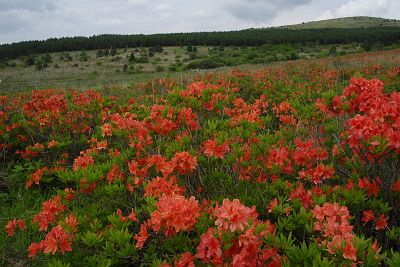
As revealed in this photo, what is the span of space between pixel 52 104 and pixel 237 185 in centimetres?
476

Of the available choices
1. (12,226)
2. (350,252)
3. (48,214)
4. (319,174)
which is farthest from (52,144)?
Result: (350,252)

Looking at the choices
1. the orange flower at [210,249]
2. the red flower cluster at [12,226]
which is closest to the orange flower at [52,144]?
the red flower cluster at [12,226]

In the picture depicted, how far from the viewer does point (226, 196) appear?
2895 millimetres

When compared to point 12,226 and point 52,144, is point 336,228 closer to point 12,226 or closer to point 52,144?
point 12,226

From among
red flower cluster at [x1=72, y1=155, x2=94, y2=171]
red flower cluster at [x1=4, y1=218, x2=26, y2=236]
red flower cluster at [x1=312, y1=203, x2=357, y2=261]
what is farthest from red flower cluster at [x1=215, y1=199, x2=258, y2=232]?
red flower cluster at [x1=4, y1=218, x2=26, y2=236]

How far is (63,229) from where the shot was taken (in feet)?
6.85

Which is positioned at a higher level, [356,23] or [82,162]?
[356,23]

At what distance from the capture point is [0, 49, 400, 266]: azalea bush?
1.73 m

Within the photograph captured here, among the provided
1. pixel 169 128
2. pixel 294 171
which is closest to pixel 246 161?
pixel 294 171

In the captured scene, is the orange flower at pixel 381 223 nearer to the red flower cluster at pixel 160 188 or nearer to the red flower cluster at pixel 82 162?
the red flower cluster at pixel 160 188

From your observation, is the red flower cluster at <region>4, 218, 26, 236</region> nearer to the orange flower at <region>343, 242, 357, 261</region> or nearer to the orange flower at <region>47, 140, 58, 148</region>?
the orange flower at <region>47, 140, 58, 148</region>

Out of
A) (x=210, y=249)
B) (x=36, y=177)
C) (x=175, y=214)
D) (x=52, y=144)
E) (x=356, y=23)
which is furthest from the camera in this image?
(x=356, y=23)

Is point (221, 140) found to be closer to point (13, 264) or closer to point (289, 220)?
point (289, 220)

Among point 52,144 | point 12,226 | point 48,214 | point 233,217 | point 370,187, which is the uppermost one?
point 233,217
